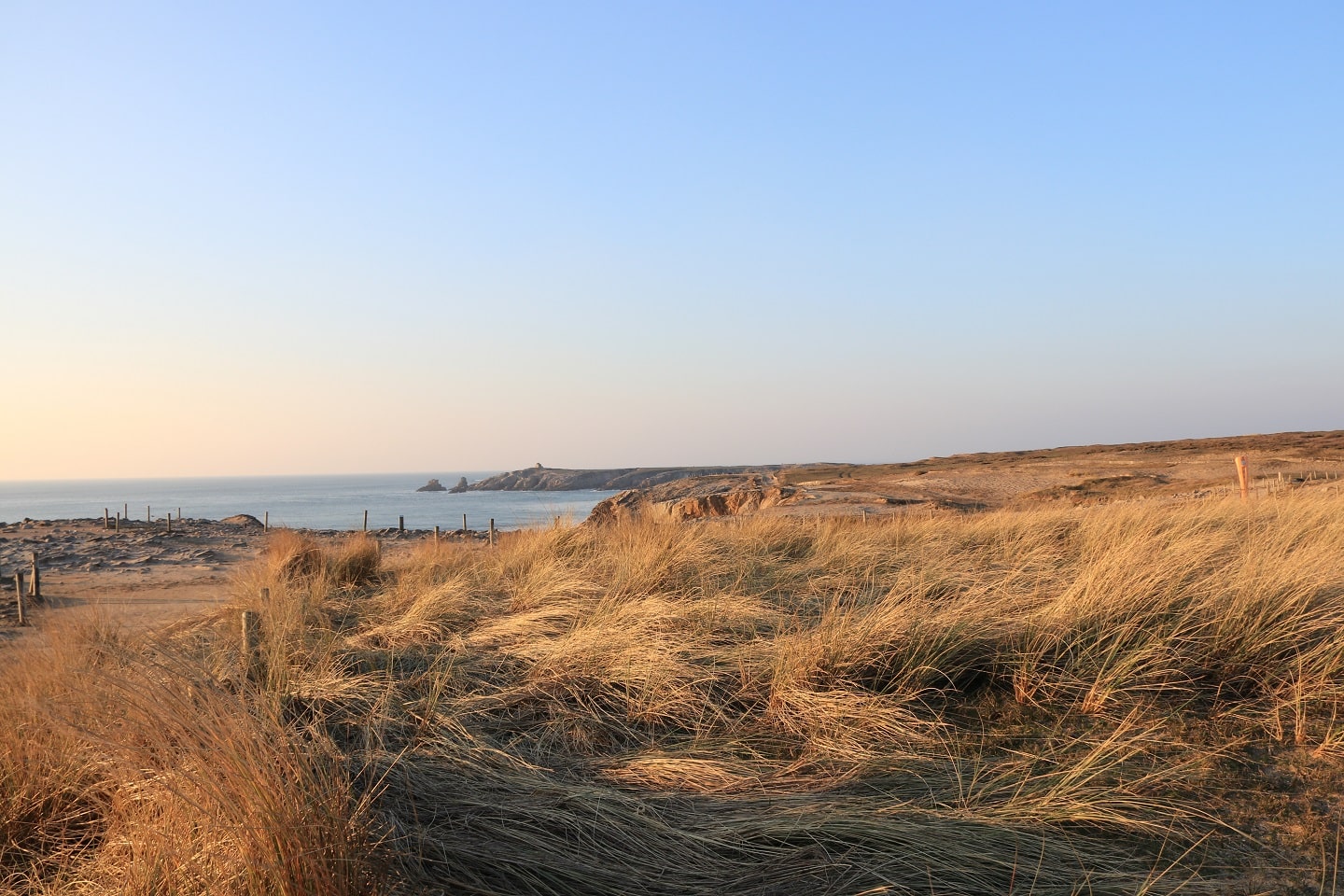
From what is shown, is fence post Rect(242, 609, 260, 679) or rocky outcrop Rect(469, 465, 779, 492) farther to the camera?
rocky outcrop Rect(469, 465, 779, 492)

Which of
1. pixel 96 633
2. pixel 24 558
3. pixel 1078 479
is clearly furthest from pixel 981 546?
pixel 24 558

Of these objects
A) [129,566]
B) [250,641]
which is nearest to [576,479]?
[129,566]

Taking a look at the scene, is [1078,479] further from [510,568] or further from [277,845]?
[277,845]

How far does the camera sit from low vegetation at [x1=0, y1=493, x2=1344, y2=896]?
2.56m

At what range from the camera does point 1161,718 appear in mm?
3617

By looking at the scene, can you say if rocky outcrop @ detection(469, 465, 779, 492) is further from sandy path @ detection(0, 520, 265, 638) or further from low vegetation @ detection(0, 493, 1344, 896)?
low vegetation @ detection(0, 493, 1344, 896)

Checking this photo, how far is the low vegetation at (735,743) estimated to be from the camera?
8.41 feet

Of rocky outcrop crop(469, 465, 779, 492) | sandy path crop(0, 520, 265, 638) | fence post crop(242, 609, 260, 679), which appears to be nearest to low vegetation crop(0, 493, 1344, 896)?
fence post crop(242, 609, 260, 679)

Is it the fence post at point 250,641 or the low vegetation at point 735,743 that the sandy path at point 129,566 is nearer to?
the fence post at point 250,641

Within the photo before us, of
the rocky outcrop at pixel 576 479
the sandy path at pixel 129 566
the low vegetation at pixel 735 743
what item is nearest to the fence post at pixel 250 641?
the low vegetation at pixel 735 743

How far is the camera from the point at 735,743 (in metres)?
Result: 3.77

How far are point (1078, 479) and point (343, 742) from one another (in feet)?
99.5

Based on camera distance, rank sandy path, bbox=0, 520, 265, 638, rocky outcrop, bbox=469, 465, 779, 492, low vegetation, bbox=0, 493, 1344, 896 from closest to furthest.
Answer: low vegetation, bbox=0, 493, 1344, 896 → sandy path, bbox=0, 520, 265, 638 → rocky outcrop, bbox=469, 465, 779, 492

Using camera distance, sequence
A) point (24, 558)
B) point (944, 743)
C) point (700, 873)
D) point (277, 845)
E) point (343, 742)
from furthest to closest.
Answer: point (24, 558), point (343, 742), point (944, 743), point (700, 873), point (277, 845)
